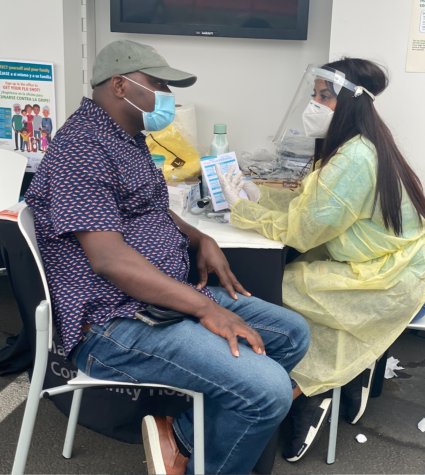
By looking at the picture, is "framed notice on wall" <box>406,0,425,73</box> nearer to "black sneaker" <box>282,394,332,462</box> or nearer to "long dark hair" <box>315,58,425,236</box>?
"long dark hair" <box>315,58,425,236</box>

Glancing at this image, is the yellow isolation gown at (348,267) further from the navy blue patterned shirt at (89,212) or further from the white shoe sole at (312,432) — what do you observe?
the navy blue patterned shirt at (89,212)

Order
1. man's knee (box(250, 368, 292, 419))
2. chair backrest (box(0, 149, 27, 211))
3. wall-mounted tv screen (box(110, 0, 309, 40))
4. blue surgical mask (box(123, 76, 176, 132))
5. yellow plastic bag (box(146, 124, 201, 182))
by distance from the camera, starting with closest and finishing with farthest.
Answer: man's knee (box(250, 368, 292, 419)) < blue surgical mask (box(123, 76, 176, 132)) < yellow plastic bag (box(146, 124, 201, 182)) < chair backrest (box(0, 149, 27, 211)) < wall-mounted tv screen (box(110, 0, 309, 40))

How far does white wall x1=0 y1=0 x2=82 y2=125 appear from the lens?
2.86 m

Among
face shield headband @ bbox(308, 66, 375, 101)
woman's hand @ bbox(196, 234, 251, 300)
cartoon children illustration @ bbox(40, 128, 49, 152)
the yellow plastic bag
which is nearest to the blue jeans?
woman's hand @ bbox(196, 234, 251, 300)

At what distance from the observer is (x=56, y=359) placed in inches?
77.8

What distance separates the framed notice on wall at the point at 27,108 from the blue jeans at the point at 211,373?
1760 millimetres

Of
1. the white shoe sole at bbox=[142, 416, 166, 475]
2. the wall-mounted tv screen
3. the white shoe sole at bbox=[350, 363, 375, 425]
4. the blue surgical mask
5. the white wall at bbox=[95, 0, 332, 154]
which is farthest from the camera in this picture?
the white wall at bbox=[95, 0, 332, 154]

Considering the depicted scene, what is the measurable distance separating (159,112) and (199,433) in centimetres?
84

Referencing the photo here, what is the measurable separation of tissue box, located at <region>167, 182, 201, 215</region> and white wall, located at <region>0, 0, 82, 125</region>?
0.99 meters

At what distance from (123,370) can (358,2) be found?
6.33 ft

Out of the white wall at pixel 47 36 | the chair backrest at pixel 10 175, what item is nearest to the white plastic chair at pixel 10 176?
the chair backrest at pixel 10 175

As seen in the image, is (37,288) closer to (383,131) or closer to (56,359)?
(56,359)

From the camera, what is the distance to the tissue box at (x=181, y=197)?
88.2 inches

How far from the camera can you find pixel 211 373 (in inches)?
53.9
